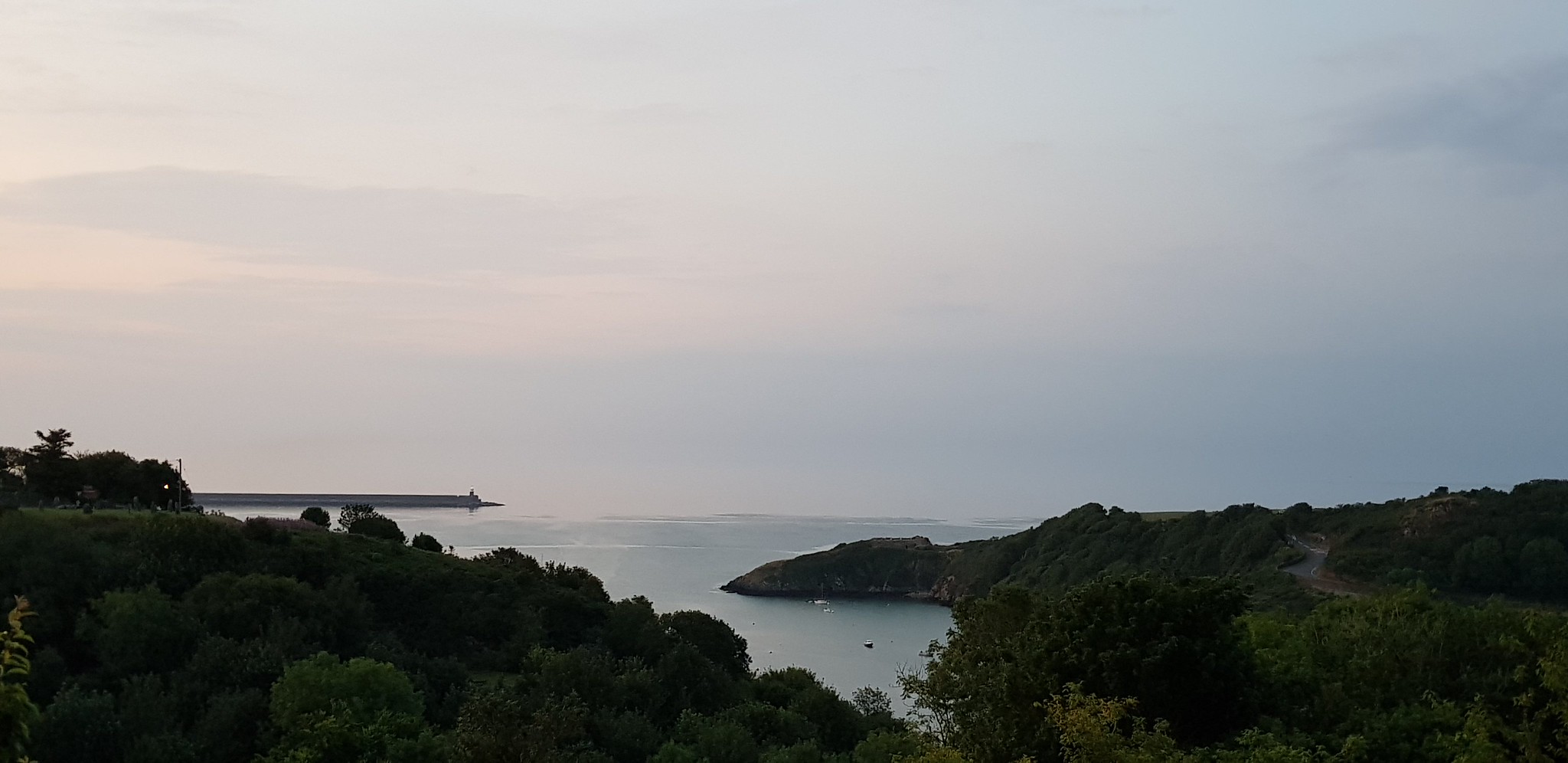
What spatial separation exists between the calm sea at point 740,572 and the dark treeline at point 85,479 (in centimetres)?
2689

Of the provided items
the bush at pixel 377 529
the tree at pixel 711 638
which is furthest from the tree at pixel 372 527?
the tree at pixel 711 638

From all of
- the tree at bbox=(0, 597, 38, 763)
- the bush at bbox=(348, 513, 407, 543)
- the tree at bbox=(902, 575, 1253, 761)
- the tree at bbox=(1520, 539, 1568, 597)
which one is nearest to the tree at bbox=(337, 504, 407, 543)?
the bush at bbox=(348, 513, 407, 543)

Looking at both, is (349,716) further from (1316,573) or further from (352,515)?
(1316,573)

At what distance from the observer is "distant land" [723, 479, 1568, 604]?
6612 centimetres

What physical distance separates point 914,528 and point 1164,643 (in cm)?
16784

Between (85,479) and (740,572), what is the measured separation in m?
76.8

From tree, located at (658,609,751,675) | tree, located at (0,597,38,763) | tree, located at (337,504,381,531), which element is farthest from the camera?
tree, located at (337,504,381,531)

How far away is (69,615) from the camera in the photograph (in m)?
34.6

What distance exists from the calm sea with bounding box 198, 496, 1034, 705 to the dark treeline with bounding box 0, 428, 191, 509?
26.9 metres

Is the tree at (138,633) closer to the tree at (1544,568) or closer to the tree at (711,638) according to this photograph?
the tree at (711,638)

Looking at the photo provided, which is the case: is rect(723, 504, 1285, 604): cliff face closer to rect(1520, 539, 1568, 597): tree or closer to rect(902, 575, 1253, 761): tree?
rect(1520, 539, 1568, 597): tree

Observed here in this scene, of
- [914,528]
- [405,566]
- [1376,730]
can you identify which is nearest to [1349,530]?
[405,566]

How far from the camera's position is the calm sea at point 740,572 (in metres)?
74.8

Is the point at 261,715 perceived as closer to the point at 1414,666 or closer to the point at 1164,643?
the point at 1164,643
